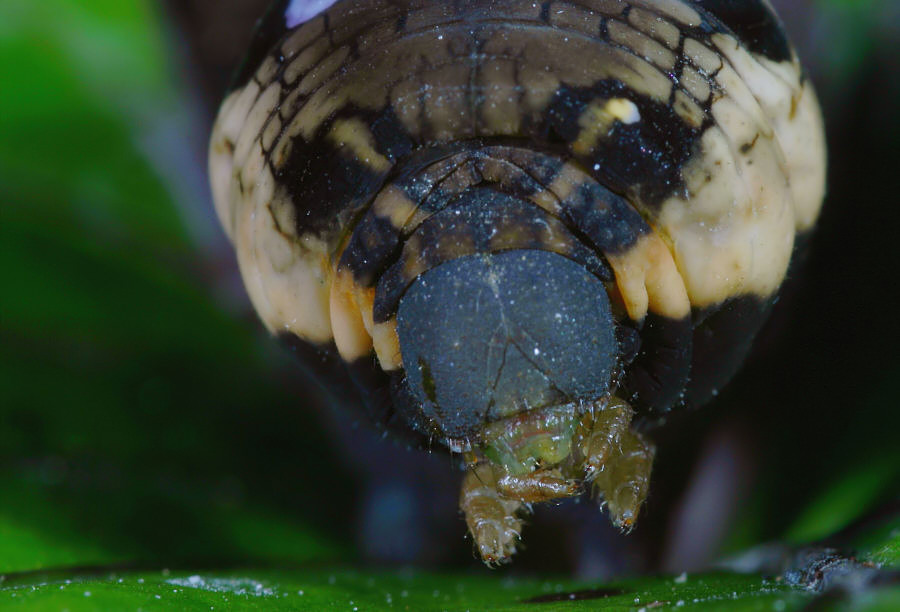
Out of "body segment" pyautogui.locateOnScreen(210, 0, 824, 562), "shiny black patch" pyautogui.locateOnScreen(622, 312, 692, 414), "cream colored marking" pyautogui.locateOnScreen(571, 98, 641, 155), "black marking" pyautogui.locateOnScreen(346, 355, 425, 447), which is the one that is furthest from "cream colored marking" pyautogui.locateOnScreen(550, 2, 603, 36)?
"black marking" pyautogui.locateOnScreen(346, 355, 425, 447)

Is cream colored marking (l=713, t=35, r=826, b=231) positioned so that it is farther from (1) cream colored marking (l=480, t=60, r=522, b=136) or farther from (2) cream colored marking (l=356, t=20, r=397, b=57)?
(2) cream colored marking (l=356, t=20, r=397, b=57)

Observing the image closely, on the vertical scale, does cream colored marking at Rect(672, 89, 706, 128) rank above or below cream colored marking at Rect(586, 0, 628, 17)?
below

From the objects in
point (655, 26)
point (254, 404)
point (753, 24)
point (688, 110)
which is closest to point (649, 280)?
point (688, 110)

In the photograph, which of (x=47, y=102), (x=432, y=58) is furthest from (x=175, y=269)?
(x=432, y=58)

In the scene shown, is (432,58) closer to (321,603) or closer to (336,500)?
(321,603)

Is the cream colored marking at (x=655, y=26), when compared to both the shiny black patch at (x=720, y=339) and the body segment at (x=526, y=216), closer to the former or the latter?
the body segment at (x=526, y=216)
